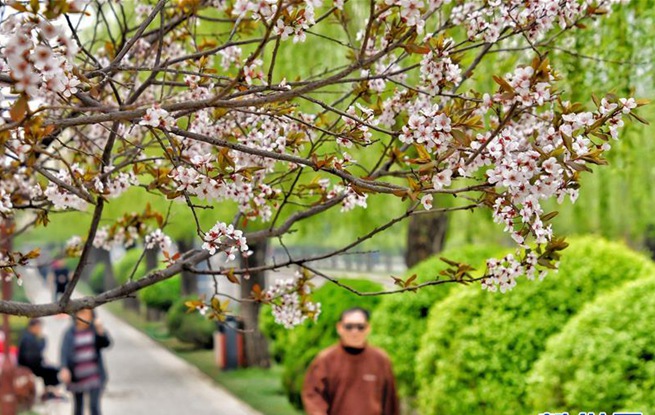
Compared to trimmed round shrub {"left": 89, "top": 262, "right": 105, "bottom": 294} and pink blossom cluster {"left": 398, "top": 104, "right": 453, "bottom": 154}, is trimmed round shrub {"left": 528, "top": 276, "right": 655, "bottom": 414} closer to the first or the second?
pink blossom cluster {"left": 398, "top": 104, "right": 453, "bottom": 154}

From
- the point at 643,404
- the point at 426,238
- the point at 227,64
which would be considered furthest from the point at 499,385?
the point at 426,238

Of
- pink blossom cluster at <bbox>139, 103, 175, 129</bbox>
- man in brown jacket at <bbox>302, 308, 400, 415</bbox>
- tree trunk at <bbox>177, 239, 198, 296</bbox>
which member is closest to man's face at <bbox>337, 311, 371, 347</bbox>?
man in brown jacket at <bbox>302, 308, 400, 415</bbox>

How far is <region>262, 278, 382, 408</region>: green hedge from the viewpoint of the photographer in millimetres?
11742

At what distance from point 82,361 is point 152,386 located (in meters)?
5.26

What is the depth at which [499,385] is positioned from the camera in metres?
8.01

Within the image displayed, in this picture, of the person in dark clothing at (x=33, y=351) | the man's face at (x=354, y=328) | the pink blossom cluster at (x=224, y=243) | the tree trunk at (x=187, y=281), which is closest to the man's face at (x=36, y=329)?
the person in dark clothing at (x=33, y=351)

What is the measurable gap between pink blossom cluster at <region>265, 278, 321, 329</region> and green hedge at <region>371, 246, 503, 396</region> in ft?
17.6

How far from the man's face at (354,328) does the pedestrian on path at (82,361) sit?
4.52 meters

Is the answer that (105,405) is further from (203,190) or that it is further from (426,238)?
(203,190)

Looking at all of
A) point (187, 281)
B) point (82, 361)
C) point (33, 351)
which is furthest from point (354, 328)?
point (187, 281)

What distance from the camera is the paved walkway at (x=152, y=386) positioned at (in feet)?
45.7

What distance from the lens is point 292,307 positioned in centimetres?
510

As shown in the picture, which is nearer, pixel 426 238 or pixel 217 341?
pixel 426 238

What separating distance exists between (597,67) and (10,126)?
5572 millimetres
